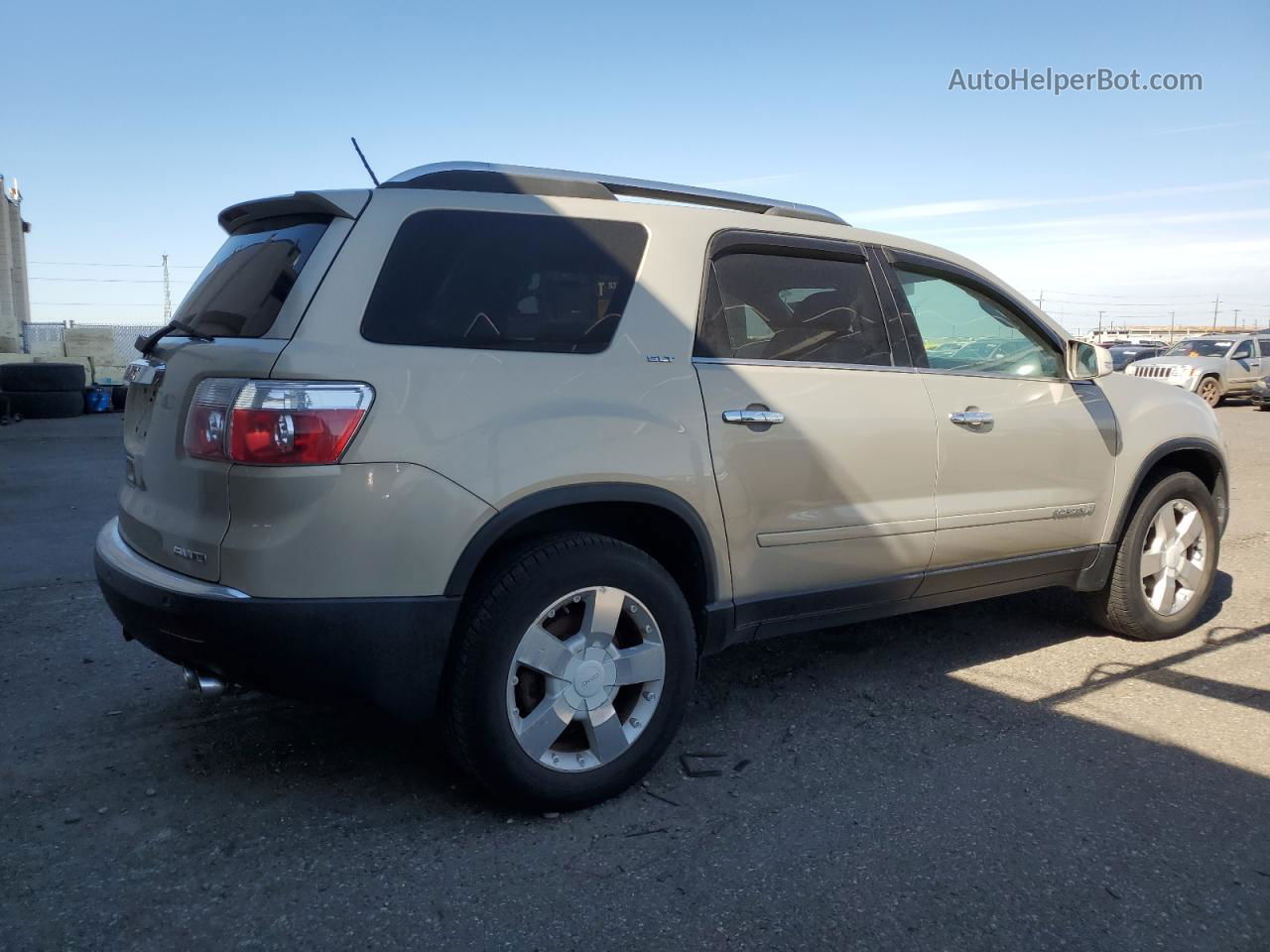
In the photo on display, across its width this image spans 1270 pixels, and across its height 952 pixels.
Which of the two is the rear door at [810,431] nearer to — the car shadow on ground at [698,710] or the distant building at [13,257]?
the car shadow on ground at [698,710]

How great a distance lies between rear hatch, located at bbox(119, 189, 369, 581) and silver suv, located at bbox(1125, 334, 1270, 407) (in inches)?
887

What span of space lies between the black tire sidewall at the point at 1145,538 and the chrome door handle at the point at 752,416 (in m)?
2.27

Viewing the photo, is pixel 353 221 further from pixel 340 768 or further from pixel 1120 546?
pixel 1120 546

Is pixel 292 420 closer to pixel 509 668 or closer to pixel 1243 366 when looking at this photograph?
pixel 509 668

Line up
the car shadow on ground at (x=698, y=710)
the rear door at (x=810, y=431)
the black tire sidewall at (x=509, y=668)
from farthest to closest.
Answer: the rear door at (x=810, y=431) < the car shadow on ground at (x=698, y=710) < the black tire sidewall at (x=509, y=668)

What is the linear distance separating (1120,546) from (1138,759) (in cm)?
148

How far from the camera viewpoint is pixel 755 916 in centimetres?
258

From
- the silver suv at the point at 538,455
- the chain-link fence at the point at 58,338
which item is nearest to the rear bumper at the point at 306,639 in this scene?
the silver suv at the point at 538,455

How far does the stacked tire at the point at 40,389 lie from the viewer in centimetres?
1606

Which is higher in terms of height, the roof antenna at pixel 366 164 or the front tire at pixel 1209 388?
the roof antenna at pixel 366 164

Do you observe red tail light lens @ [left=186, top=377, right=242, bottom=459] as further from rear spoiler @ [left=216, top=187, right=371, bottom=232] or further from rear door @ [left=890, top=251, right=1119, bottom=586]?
rear door @ [left=890, top=251, right=1119, bottom=586]

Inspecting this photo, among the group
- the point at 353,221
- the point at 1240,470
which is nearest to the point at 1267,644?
the point at 353,221

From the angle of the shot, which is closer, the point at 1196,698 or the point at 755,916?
the point at 755,916

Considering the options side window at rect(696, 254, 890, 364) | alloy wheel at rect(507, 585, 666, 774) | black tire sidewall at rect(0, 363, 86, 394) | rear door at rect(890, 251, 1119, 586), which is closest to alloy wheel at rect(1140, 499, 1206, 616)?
rear door at rect(890, 251, 1119, 586)
